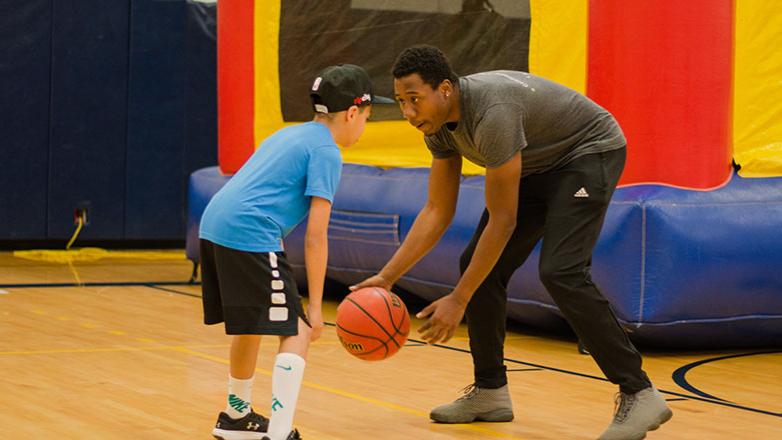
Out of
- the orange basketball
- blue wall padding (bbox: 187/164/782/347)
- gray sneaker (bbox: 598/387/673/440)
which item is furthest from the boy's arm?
blue wall padding (bbox: 187/164/782/347)

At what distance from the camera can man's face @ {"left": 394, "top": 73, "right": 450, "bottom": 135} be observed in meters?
3.26

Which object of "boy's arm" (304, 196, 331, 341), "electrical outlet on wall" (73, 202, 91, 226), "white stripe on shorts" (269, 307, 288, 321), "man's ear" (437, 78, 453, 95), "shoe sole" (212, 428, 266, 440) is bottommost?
"electrical outlet on wall" (73, 202, 91, 226)

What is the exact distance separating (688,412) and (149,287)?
4841mm

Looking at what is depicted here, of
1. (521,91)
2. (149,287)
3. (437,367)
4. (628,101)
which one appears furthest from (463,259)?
(149,287)

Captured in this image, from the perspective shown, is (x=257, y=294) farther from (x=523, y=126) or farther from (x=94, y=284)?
(x=94, y=284)

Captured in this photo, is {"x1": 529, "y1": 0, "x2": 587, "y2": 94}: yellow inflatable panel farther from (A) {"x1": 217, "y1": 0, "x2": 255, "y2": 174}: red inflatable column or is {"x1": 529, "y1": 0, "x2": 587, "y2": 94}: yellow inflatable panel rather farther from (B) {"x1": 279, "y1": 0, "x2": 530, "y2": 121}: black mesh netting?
(A) {"x1": 217, "y1": 0, "x2": 255, "y2": 174}: red inflatable column

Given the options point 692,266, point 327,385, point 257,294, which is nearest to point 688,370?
point 692,266

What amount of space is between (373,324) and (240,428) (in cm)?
51

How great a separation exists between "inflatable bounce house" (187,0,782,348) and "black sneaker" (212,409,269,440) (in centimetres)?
220

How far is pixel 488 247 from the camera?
10.6 feet

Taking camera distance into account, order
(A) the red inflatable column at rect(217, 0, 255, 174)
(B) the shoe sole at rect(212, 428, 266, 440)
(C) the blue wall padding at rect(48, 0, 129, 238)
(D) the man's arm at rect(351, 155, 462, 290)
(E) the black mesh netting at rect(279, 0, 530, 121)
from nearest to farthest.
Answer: (B) the shoe sole at rect(212, 428, 266, 440), (D) the man's arm at rect(351, 155, 462, 290), (E) the black mesh netting at rect(279, 0, 530, 121), (A) the red inflatable column at rect(217, 0, 255, 174), (C) the blue wall padding at rect(48, 0, 129, 238)

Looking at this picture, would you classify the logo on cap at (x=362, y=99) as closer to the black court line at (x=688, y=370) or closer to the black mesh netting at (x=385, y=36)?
the black court line at (x=688, y=370)

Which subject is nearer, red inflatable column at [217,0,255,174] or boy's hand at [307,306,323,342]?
boy's hand at [307,306,323,342]

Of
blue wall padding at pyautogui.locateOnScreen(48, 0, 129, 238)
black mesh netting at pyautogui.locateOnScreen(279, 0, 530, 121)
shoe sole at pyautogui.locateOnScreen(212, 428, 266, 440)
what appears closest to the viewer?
shoe sole at pyautogui.locateOnScreen(212, 428, 266, 440)
